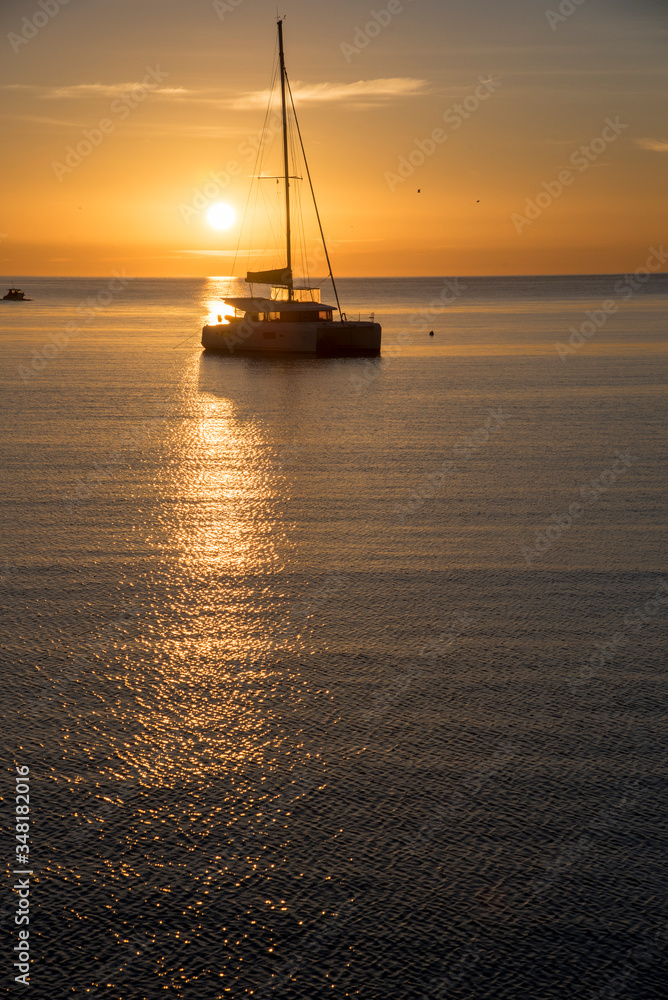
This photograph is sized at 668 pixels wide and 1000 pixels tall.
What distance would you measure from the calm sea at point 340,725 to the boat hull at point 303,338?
39512 millimetres

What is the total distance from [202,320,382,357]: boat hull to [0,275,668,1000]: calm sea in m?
39.5

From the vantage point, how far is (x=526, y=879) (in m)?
9.36

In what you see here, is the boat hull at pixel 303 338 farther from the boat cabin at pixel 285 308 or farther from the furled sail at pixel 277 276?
the furled sail at pixel 277 276

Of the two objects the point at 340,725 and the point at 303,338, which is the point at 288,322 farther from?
the point at 340,725

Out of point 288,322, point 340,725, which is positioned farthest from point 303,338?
point 340,725

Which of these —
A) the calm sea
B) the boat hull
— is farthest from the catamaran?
the calm sea

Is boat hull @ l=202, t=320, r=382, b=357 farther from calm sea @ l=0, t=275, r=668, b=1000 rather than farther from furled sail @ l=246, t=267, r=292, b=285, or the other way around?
calm sea @ l=0, t=275, r=668, b=1000

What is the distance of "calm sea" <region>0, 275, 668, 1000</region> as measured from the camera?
8.50m

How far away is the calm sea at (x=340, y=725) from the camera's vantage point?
27.9ft

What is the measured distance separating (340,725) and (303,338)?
5785 centimetres

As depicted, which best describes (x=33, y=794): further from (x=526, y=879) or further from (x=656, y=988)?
(x=656, y=988)

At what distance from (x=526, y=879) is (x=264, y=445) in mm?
25803

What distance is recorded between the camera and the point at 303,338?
68.4m

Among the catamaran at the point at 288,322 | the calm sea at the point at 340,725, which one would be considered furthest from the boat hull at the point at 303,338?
the calm sea at the point at 340,725
